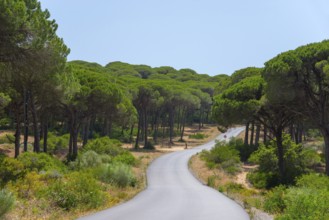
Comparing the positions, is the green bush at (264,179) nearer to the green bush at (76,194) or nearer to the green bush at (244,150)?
the green bush at (244,150)

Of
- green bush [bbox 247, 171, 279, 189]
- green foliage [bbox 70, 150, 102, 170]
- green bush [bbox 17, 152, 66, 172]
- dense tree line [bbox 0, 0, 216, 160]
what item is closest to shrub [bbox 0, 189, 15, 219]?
dense tree line [bbox 0, 0, 216, 160]

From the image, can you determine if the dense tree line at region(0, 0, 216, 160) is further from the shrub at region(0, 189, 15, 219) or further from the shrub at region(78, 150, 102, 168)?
the shrub at region(0, 189, 15, 219)

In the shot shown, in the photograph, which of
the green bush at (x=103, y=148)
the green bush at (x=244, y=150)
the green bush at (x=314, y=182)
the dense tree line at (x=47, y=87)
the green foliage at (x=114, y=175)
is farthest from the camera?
the green bush at (x=244, y=150)

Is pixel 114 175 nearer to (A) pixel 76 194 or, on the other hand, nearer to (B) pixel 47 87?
(A) pixel 76 194

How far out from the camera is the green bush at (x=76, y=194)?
12.8 metres

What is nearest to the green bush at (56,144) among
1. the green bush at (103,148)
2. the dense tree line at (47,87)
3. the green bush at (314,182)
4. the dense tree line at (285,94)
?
the dense tree line at (47,87)

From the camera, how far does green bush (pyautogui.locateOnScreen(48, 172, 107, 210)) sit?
12.8 meters

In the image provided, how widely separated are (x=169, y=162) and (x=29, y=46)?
79.8 feet

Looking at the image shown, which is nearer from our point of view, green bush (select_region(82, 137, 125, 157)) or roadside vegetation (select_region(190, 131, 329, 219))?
roadside vegetation (select_region(190, 131, 329, 219))

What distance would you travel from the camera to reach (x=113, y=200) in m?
14.9

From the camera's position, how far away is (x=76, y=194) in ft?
43.6

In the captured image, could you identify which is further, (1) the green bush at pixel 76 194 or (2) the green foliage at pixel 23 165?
(2) the green foliage at pixel 23 165

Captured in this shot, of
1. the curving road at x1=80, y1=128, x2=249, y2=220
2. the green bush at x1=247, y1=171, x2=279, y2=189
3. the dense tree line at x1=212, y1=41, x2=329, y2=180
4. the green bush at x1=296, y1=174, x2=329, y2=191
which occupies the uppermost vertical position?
the dense tree line at x1=212, y1=41, x2=329, y2=180

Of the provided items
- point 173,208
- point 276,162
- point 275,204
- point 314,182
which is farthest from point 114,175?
point 276,162
